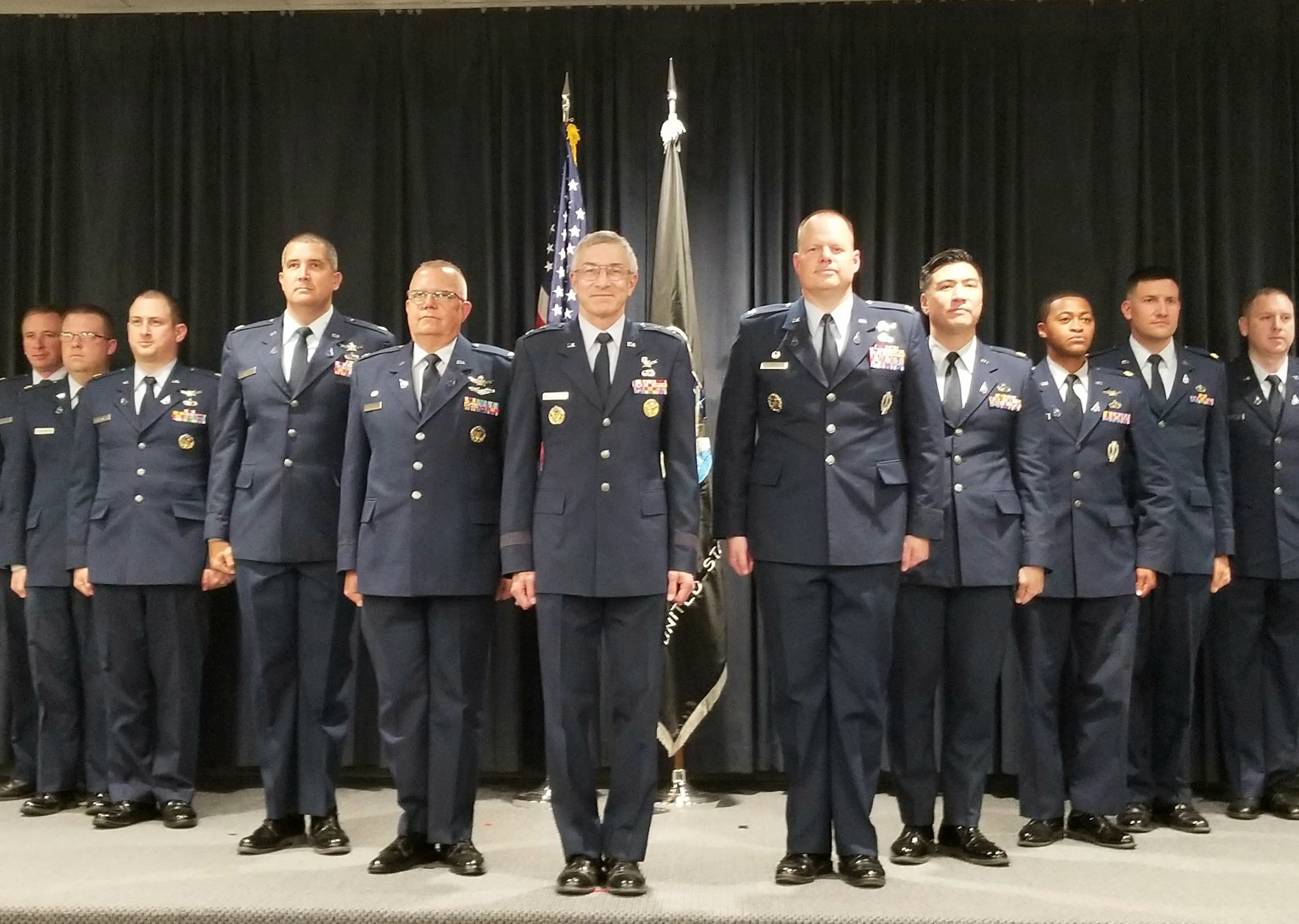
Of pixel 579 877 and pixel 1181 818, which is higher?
pixel 579 877

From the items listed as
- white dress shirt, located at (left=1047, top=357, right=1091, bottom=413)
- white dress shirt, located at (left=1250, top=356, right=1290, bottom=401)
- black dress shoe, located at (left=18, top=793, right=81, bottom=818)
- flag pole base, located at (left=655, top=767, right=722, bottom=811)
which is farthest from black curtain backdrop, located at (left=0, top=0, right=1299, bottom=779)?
white dress shirt, located at (left=1047, top=357, right=1091, bottom=413)

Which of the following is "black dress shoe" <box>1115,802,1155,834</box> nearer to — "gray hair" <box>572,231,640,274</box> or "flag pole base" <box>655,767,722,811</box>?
"flag pole base" <box>655,767,722,811</box>

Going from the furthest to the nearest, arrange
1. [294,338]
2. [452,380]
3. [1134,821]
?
1. [1134,821]
2. [294,338]
3. [452,380]

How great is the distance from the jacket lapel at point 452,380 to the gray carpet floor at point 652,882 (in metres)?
1.31

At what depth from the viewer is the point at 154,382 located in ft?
14.8

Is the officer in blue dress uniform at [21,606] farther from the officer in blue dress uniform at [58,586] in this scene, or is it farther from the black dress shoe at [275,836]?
the black dress shoe at [275,836]

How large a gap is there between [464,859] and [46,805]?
1.95m

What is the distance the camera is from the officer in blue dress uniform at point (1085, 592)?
405 cm

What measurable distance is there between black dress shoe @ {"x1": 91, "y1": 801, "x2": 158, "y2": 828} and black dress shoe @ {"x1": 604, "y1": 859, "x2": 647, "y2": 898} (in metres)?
1.91

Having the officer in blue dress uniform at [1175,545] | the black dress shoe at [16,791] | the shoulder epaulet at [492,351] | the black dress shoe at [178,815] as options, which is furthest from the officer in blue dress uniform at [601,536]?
the black dress shoe at [16,791]

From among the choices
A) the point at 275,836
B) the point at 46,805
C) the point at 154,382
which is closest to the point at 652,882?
the point at 275,836

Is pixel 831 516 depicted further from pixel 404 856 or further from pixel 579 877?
pixel 404 856

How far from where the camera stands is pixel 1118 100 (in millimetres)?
5188

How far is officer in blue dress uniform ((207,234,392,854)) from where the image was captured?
382 centimetres
